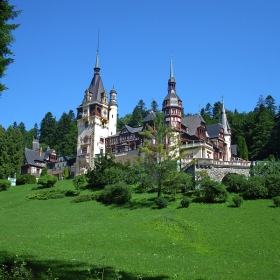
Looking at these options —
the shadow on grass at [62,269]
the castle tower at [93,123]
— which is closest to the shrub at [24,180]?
the castle tower at [93,123]

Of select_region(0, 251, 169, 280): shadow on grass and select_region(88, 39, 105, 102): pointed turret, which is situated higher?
Answer: select_region(88, 39, 105, 102): pointed turret

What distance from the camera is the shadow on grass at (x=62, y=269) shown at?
1404cm

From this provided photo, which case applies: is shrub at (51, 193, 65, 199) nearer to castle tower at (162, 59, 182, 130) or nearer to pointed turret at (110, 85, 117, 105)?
castle tower at (162, 59, 182, 130)

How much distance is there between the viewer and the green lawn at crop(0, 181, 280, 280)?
17.9 metres

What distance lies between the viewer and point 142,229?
97.7 feet

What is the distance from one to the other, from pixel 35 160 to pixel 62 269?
73.7 m

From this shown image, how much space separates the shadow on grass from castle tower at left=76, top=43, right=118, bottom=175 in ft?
187

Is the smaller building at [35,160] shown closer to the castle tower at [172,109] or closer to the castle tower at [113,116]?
the castle tower at [113,116]

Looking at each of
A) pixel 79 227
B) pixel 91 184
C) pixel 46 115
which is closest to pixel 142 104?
pixel 46 115

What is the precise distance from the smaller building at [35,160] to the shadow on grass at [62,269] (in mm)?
67505

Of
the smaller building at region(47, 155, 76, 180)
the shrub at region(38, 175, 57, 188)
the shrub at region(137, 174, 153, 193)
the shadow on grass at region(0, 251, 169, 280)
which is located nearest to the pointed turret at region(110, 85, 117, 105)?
the smaller building at region(47, 155, 76, 180)

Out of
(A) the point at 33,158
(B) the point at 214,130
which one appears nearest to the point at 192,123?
(B) the point at 214,130

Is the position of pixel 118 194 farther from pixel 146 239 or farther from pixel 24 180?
pixel 24 180

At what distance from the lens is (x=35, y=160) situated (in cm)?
8650
